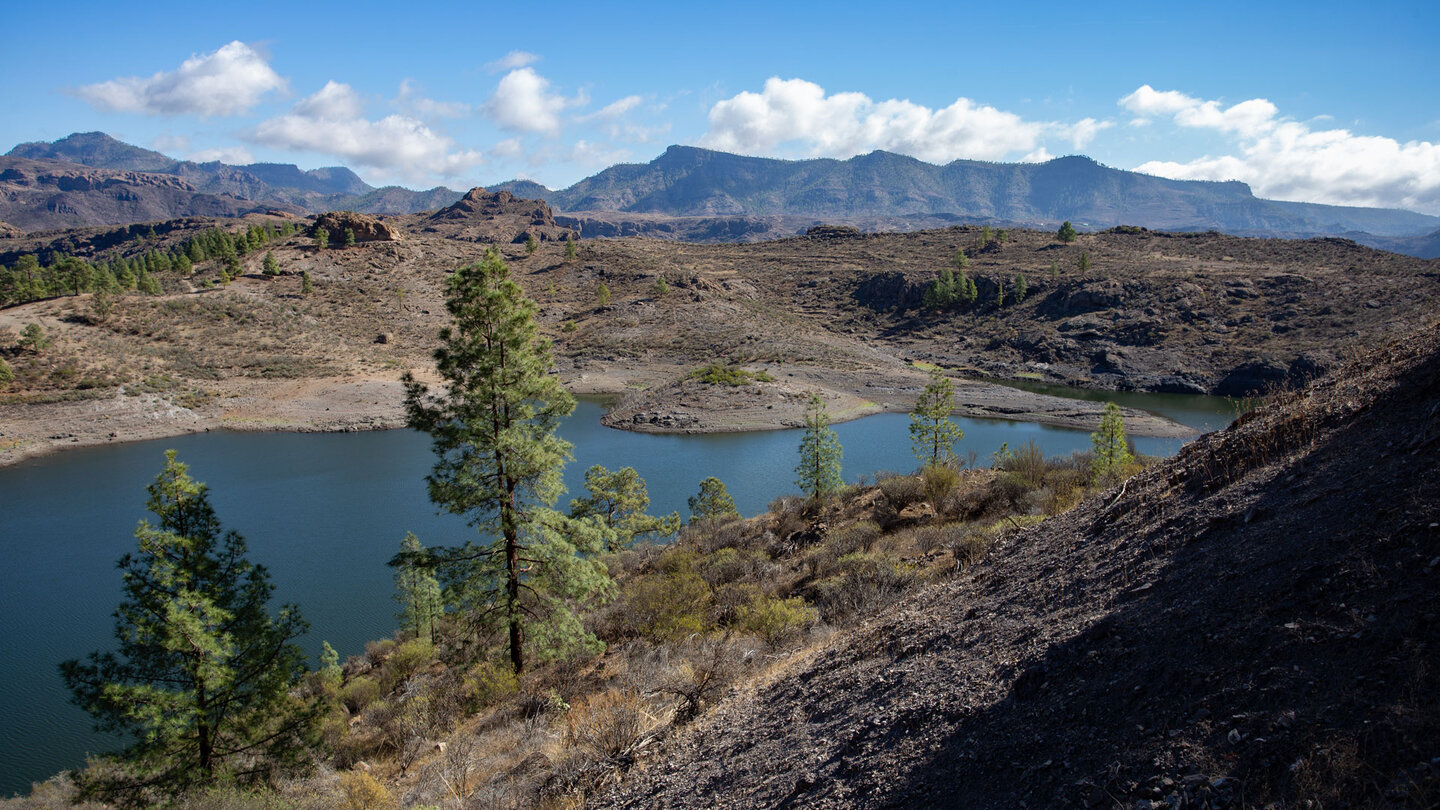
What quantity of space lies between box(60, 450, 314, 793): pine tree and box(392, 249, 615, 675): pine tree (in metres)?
2.84

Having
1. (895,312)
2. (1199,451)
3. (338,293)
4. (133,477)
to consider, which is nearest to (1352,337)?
(895,312)

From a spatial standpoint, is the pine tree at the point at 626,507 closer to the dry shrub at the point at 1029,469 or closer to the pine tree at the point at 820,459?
the pine tree at the point at 820,459

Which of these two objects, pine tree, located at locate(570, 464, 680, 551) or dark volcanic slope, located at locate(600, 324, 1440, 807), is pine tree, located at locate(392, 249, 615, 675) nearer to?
dark volcanic slope, located at locate(600, 324, 1440, 807)

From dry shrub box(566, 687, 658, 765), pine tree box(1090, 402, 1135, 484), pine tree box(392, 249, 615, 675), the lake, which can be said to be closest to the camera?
dry shrub box(566, 687, 658, 765)

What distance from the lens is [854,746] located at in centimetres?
558

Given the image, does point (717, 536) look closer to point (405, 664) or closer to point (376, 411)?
point (405, 664)

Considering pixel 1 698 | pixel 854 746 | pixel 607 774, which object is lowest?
pixel 1 698

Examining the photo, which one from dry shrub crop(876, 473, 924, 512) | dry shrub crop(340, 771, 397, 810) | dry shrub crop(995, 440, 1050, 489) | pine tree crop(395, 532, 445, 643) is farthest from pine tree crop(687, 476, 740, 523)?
dry shrub crop(340, 771, 397, 810)

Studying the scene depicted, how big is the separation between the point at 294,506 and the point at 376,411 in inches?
873

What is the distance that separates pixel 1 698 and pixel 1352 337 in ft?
282

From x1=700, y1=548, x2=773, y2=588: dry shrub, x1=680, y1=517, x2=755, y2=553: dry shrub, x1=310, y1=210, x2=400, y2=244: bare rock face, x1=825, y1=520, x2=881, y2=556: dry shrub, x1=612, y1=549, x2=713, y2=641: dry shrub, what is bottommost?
x1=680, y1=517, x2=755, y2=553: dry shrub

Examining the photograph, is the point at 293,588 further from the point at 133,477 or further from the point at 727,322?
the point at 727,322

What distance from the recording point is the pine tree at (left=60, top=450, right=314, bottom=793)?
8734 mm

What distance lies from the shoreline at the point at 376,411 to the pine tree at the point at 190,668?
42.7 meters
